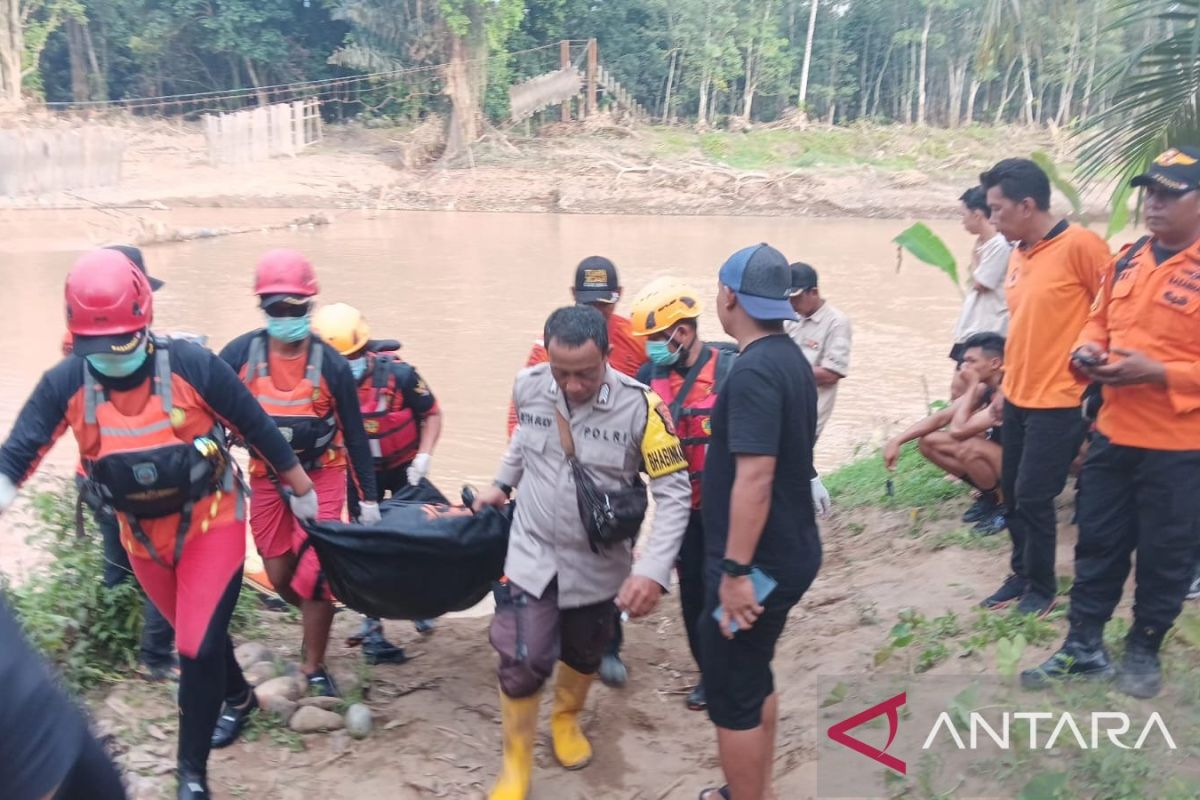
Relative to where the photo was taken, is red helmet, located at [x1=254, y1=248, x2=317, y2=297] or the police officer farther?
red helmet, located at [x1=254, y1=248, x2=317, y2=297]

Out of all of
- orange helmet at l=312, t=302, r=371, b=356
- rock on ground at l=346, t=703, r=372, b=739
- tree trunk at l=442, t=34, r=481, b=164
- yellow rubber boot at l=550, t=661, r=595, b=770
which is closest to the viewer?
yellow rubber boot at l=550, t=661, r=595, b=770

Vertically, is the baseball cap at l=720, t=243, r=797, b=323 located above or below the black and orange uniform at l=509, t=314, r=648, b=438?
above

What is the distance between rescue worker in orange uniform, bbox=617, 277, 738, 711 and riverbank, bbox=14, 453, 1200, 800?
52 cm

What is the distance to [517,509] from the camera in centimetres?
358

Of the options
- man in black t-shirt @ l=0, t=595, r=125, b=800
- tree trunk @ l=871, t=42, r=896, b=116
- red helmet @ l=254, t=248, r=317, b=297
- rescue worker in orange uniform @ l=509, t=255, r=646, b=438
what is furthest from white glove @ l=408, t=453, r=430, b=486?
tree trunk @ l=871, t=42, r=896, b=116

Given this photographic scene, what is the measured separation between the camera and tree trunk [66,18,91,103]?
3444 centimetres

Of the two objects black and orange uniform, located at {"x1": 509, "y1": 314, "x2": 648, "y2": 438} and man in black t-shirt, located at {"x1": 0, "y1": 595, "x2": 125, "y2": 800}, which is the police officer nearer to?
black and orange uniform, located at {"x1": 509, "y1": 314, "x2": 648, "y2": 438}

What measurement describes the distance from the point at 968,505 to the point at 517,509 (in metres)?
3.52

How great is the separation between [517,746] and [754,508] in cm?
136

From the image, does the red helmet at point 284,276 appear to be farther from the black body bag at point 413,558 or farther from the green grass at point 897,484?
the green grass at point 897,484

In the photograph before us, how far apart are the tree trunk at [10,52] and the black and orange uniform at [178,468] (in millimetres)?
31370

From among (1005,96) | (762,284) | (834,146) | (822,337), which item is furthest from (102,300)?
(1005,96)

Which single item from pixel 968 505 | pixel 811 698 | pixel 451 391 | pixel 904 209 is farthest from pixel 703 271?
pixel 811 698

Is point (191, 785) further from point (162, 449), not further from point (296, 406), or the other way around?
point (296, 406)
